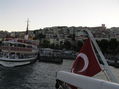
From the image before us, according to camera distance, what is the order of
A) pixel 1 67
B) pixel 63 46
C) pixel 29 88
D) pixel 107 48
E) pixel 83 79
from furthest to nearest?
pixel 63 46, pixel 107 48, pixel 1 67, pixel 29 88, pixel 83 79

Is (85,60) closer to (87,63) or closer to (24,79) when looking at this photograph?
(87,63)

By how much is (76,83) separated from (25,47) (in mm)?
38061

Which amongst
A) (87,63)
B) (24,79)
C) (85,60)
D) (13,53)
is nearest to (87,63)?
(87,63)

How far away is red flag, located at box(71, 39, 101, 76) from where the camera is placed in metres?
5.76

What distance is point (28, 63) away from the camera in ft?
137

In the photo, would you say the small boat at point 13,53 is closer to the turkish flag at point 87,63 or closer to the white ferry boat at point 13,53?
the white ferry boat at point 13,53

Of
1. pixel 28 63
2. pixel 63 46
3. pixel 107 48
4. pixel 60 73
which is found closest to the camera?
pixel 60 73

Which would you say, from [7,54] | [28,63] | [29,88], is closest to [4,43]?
[7,54]

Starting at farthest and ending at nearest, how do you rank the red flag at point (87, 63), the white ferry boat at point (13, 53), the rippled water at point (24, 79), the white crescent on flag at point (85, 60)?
the white ferry boat at point (13, 53) → the rippled water at point (24, 79) → the white crescent on flag at point (85, 60) → the red flag at point (87, 63)

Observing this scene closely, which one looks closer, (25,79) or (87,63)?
(87,63)

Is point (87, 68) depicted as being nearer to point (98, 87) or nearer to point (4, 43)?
point (98, 87)

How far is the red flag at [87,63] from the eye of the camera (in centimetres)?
576

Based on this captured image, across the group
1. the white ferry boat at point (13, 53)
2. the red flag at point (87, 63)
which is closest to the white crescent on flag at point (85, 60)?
the red flag at point (87, 63)

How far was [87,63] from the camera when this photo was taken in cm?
594
